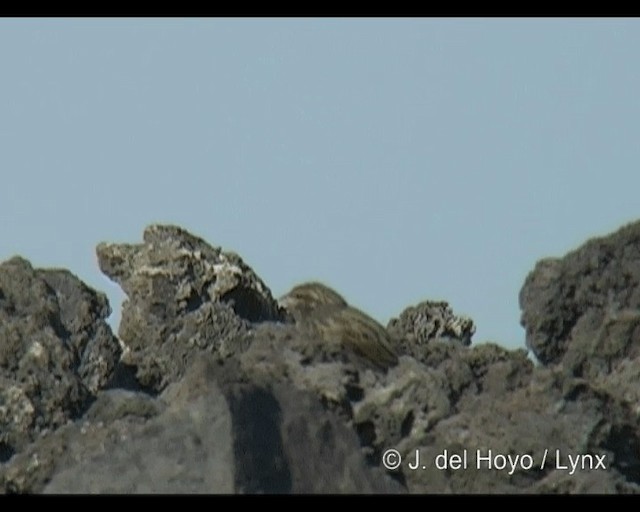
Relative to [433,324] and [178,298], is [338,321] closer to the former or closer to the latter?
[433,324]

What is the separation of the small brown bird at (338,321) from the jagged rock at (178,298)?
0.85ft

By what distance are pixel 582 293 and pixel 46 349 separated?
8.50 feet

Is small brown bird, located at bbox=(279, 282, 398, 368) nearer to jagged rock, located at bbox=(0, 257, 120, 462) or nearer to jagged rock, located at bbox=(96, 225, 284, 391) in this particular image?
jagged rock, located at bbox=(96, 225, 284, 391)

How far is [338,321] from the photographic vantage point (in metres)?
7.49

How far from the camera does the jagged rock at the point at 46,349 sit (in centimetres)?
623

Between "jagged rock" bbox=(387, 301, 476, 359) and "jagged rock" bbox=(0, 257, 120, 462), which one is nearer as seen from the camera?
"jagged rock" bbox=(0, 257, 120, 462)

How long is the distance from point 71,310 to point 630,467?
7.67 ft

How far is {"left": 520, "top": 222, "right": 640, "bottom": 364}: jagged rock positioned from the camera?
24.6ft

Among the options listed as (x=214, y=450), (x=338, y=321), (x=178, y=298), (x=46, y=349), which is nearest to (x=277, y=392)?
A: (x=214, y=450)

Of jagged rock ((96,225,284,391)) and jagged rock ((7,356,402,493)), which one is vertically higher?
jagged rock ((96,225,284,391))

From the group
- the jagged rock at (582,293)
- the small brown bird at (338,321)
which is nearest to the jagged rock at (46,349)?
the small brown bird at (338,321)

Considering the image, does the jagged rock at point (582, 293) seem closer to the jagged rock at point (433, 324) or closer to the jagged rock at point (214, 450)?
the jagged rock at point (433, 324)

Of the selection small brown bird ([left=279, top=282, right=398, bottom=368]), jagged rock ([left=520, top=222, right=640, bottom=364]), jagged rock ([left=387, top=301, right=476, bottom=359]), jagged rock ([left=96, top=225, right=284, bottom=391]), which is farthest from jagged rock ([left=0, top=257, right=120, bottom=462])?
jagged rock ([left=520, top=222, right=640, bottom=364])
